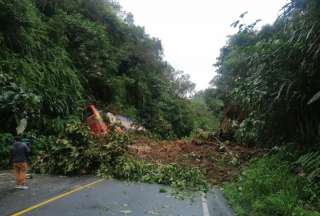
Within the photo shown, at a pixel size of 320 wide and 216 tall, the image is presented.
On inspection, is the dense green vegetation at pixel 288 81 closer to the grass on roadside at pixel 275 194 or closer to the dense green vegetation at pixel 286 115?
the dense green vegetation at pixel 286 115

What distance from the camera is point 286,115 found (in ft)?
45.4

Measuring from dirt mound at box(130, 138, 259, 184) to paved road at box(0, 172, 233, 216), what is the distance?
2667 mm

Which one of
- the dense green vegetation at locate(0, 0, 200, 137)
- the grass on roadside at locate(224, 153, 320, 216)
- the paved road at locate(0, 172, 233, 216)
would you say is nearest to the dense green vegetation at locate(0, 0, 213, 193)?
the dense green vegetation at locate(0, 0, 200, 137)

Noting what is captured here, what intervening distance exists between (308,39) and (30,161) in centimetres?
1060

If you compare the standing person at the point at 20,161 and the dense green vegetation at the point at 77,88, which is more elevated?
the dense green vegetation at the point at 77,88

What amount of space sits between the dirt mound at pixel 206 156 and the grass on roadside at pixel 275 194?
2.12 metres

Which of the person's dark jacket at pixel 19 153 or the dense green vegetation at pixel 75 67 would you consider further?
the dense green vegetation at pixel 75 67

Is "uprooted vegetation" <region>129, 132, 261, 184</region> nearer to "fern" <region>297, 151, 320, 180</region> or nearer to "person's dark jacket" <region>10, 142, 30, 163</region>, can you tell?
"fern" <region>297, 151, 320, 180</region>

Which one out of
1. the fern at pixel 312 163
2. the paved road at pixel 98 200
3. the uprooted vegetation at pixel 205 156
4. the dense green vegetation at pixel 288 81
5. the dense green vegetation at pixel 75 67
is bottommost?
the paved road at pixel 98 200

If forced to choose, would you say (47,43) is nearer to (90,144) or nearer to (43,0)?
(43,0)

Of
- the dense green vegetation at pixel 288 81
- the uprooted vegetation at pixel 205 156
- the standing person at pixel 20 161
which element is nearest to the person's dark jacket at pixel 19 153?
the standing person at pixel 20 161

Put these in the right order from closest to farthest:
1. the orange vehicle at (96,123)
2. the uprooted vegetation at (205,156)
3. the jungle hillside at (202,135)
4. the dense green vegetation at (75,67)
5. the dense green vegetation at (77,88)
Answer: the jungle hillside at (202,135), the dense green vegetation at (77,88), the uprooted vegetation at (205,156), the dense green vegetation at (75,67), the orange vehicle at (96,123)

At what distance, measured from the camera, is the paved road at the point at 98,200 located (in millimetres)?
9039

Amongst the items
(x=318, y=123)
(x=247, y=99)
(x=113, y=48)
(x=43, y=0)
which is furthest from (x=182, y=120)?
(x=318, y=123)
